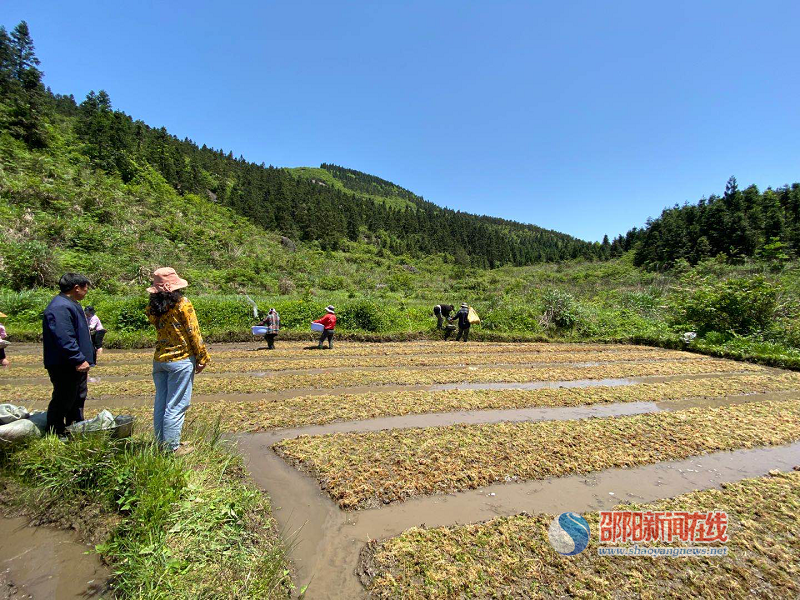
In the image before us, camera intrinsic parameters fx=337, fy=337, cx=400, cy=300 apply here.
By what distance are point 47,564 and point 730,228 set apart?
193 ft

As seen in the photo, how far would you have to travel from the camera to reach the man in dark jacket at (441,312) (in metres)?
15.1

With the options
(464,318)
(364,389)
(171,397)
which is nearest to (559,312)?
(464,318)

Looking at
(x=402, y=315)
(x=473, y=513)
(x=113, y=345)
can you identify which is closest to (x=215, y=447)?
(x=473, y=513)

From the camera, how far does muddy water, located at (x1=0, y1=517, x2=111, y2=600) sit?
231cm

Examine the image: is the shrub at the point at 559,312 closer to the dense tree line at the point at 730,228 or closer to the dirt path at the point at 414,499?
the dirt path at the point at 414,499

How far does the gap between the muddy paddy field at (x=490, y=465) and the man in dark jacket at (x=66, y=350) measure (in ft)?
2.91

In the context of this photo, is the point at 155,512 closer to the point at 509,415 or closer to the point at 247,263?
the point at 509,415

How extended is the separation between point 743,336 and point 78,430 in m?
21.4

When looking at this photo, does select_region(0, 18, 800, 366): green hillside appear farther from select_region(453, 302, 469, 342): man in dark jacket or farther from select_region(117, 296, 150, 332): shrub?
select_region(453, 302, 469, 342): man in dark jacket

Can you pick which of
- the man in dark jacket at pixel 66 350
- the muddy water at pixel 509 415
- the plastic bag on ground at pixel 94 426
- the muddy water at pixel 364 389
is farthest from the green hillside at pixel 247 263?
the plastic bag on ground at pixel 94 426

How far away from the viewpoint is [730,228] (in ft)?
135

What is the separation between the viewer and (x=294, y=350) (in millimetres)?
11836

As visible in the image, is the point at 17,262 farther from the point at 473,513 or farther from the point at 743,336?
the point at 743,336

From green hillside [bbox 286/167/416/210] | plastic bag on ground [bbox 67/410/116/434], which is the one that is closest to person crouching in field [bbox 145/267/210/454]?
plastic bag on ground [bbox 67/410/116/434]
